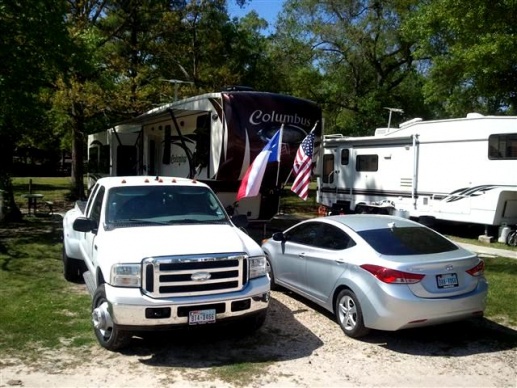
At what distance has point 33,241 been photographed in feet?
41.9

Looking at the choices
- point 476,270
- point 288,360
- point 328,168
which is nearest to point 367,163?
point 328,168

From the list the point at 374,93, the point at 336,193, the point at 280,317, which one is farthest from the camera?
the point at 374,93

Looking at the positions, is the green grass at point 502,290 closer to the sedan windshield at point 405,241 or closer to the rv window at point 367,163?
the sedan windshield at point 405,241

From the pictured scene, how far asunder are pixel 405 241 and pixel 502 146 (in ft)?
29.0

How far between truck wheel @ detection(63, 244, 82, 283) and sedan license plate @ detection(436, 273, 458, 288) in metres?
5.81

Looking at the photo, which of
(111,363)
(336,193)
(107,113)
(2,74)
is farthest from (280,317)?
(107,113)

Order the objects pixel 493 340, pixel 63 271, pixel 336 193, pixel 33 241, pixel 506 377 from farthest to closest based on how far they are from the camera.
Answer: pixel 336 193, pixel 33 241, pixel 63 271, pixel 493 340, pixel 506 377

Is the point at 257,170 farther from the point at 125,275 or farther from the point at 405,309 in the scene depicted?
the point at 125,275

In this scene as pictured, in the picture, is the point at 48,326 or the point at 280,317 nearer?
the point at 48,326

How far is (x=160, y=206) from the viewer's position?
22.9ft

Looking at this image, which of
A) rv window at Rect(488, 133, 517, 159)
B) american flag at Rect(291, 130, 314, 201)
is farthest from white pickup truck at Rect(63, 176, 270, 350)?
rv window at Rect(488, 133, 517, 159)

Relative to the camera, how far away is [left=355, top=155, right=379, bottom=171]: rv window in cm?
1756

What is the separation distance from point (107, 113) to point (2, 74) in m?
8.19

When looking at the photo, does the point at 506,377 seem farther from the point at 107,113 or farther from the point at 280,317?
the point at 107,113
